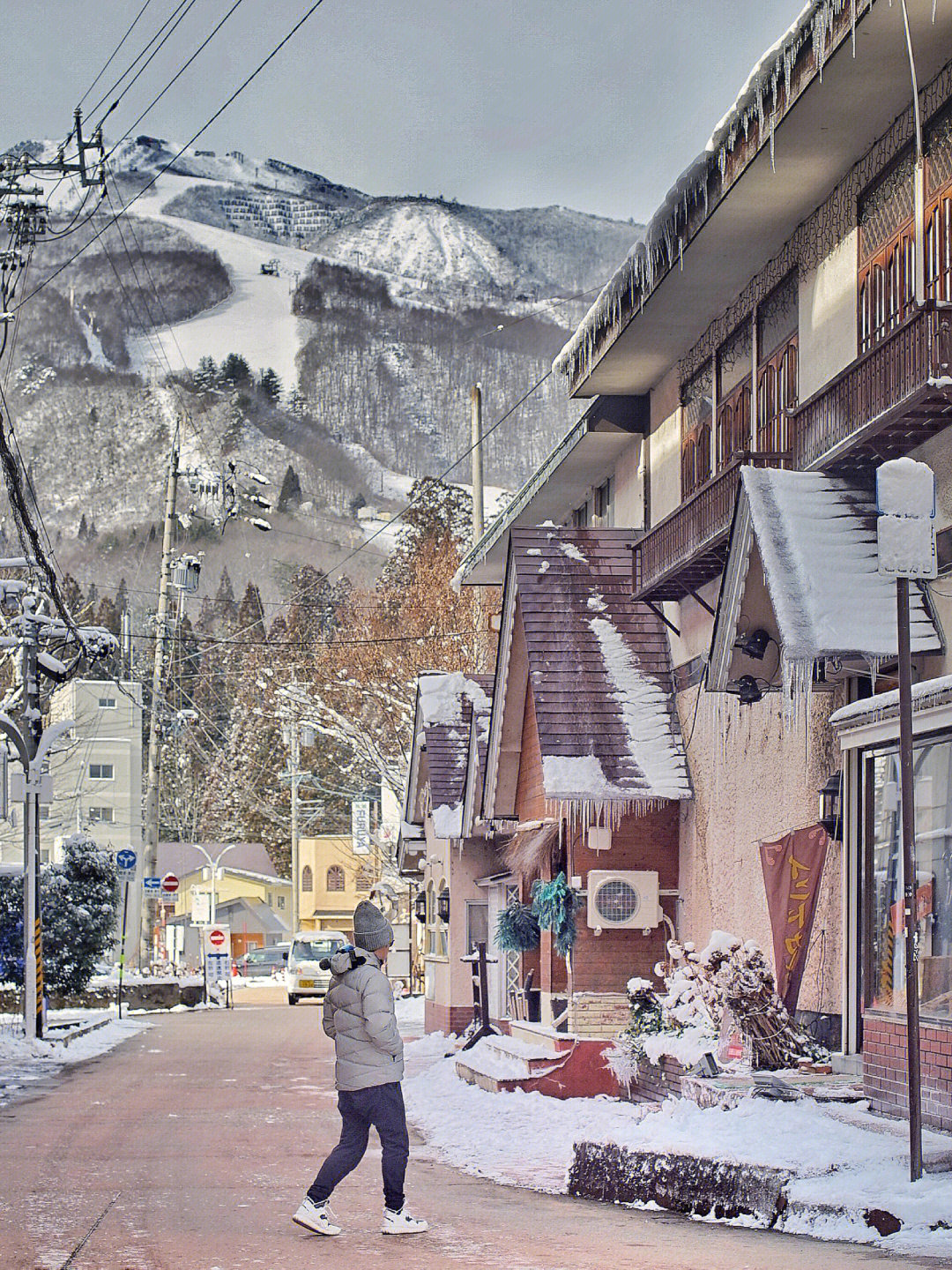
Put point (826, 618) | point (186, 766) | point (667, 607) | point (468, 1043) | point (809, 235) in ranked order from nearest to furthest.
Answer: point (826, 618) < point (809, 235) < point (667, 607) < point (468, 1043) < point (186, 766)

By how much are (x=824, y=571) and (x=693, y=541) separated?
433 centimetres

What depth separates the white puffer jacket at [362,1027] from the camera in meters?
10.4

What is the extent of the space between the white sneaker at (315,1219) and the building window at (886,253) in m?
7.45

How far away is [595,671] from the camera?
20.8 metres

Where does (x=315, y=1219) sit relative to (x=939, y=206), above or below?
below

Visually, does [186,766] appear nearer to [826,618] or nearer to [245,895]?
[245,895]

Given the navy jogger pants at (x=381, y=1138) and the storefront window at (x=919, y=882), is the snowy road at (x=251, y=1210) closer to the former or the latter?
the navy jogger pants at (x=381, y=1138)

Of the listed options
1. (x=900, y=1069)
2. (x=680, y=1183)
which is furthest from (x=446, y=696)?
(x=680, y=1183)

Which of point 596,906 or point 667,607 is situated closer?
point 596,906

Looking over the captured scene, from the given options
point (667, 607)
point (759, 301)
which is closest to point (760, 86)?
point (759, 301)

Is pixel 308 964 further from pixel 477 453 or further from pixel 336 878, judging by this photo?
pixel 336 878

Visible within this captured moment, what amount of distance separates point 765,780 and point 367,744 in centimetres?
2806

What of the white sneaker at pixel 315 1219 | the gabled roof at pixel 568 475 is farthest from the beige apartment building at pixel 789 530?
the white sneaker at pixel 315 1219

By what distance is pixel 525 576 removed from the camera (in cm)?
2152
